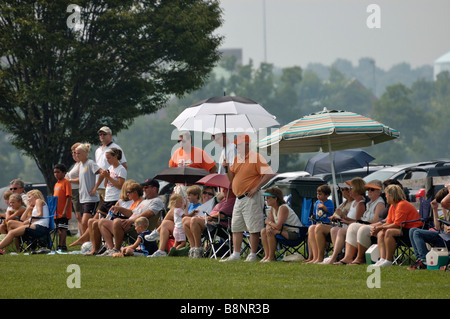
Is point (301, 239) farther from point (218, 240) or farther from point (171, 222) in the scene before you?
point (171, 222)

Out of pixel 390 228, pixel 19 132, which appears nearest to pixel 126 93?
pixel 19 132

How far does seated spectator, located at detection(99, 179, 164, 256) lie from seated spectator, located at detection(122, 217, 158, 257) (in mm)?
176

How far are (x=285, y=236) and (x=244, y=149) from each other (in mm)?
1474

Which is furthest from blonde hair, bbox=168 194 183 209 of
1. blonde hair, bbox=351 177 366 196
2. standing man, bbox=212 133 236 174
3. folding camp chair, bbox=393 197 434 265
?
folding camp chair, bbox=393 197 434 265

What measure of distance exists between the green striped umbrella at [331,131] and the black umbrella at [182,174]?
1.32m

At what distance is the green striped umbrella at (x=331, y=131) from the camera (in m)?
14.1

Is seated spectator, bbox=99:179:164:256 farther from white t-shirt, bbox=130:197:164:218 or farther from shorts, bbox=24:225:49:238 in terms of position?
shorts, bbox=24:225:49:238

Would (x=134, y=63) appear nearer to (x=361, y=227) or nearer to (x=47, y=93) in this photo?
(x=47, y=93)

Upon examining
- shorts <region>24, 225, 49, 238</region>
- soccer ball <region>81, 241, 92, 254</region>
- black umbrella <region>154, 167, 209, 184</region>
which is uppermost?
black umbrella <region>154, 167, 209, 184</region>

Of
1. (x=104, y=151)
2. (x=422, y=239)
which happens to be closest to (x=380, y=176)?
(x=104, y=151)

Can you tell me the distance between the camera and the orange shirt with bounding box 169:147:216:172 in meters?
16.7

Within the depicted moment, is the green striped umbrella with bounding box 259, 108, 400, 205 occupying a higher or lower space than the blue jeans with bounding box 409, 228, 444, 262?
higher

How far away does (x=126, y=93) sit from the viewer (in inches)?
1196

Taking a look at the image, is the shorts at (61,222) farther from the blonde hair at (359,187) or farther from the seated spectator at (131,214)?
the blonde hair at (359,187)
